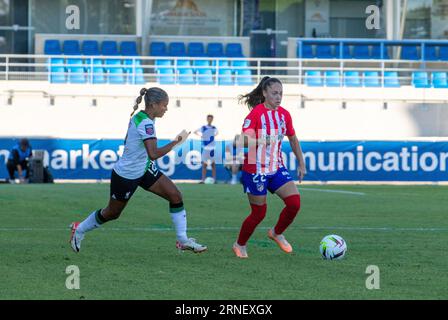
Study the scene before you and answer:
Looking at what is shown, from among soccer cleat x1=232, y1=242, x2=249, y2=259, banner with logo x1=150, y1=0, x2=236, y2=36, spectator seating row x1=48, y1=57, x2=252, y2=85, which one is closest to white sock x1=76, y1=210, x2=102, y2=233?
soccer cleat x1=232, y1=242, x2=249, y2=259

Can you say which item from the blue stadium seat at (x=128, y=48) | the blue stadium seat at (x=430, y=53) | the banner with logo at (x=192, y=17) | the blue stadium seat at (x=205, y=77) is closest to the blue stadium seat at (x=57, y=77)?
the blue stadium seat at (x=128, y=48)

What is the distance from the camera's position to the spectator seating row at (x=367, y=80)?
1518 inches

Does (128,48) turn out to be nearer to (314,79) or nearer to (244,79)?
(244,79)

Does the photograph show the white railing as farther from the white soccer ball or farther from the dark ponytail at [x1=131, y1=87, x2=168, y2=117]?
the dark ponytail at [x1=131, y1=87, x2=168, y2=117]

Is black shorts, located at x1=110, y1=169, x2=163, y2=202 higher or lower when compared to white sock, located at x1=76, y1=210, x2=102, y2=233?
higher

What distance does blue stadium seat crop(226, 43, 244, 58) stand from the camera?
41969mm

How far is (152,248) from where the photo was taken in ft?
39.4

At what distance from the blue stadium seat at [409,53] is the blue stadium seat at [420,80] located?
345 centimetres

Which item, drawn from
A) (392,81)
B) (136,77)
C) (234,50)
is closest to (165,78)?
(136,77)

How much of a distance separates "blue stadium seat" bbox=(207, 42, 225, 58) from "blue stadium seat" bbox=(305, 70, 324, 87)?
165 inches

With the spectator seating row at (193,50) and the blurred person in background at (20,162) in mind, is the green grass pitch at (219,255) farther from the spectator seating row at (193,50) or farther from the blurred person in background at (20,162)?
the spectator seating row at (193,50)

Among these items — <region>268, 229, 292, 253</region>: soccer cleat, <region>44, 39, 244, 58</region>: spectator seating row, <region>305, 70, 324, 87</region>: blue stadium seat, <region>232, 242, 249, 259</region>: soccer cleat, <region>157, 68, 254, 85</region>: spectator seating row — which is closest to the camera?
<region>232, 242, 249, 259</region>: soccer cleat
